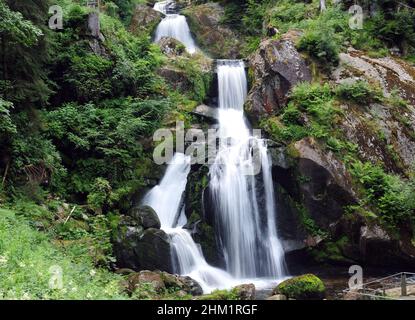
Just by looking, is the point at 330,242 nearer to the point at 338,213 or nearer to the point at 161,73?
the point at 338,213

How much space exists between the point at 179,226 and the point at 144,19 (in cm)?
1771

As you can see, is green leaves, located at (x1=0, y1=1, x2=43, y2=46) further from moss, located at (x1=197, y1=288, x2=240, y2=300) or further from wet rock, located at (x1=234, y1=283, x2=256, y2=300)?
wet rock, located at (x1=234, y1=283, x2=256, y2=300)

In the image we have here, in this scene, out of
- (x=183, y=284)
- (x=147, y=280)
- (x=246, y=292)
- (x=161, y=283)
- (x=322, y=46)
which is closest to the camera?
(x=147, y=280)

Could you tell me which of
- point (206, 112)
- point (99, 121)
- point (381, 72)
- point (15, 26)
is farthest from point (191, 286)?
point (381, 72)

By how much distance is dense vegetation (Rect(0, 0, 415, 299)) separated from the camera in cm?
999

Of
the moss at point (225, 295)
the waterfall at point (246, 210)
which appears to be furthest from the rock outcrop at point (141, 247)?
the waterfall at point (246, 210)

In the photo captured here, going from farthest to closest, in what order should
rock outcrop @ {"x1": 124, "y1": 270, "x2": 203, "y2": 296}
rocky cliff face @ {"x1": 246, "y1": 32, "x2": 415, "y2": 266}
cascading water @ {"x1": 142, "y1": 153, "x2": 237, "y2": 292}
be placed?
rocky cliff face @ {"x1": 246, "y1": 32, "x2": 415, "y2": 266}, cascading water @ {"x1": 142, "y1": 153, "x2": 237, "y2": 292}, rock outcrop @ {"x1": 124, "y1": 270, "x2": 203, "y2": 296}

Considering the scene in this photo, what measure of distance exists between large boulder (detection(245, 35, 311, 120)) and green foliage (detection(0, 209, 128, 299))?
37.7ft

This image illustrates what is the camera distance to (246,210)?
52.7 ft

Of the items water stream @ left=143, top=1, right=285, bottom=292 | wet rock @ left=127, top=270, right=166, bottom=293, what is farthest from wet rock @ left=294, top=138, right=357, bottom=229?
wet rock @ left=127, top=270, right=166, bottom=293

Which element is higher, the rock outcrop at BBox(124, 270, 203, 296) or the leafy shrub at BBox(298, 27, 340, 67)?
the leafy shrub at BBox(298, 27, 340, 67)

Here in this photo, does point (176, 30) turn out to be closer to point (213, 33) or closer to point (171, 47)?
point (213, 33)
